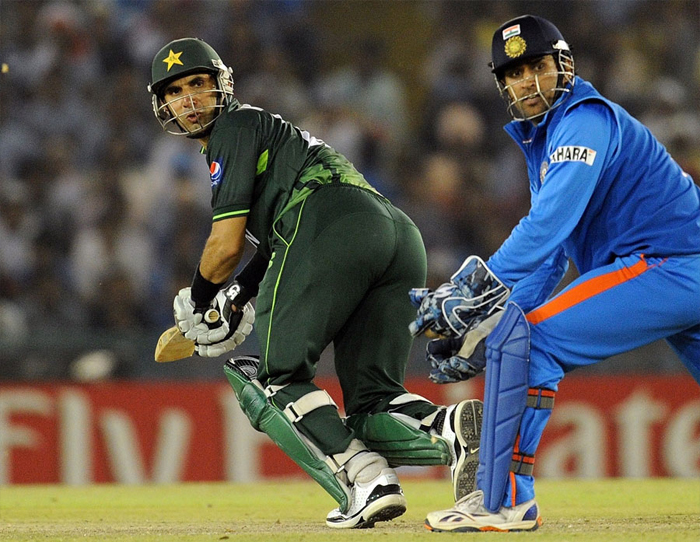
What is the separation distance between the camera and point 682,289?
11.7 ft

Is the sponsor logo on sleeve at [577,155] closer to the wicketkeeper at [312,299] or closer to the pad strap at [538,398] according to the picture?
the pad strap at [538,398]

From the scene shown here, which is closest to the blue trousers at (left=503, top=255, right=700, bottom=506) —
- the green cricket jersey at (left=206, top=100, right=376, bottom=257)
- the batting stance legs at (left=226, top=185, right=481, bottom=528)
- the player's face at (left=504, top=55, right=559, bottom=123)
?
the batting stance legs at (left=226, top=185, right=481, bottom=528)

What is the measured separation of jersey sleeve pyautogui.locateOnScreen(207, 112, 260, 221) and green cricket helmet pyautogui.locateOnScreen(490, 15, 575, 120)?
99 centimetres

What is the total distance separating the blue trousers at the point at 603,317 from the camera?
3549mm

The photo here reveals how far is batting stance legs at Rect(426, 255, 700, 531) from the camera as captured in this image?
3.55m

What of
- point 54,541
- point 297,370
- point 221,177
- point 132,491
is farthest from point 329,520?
point 132,491

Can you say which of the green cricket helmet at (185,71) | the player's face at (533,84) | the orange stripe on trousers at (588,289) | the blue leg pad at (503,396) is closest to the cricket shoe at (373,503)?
the blue leg pad at (503,396)

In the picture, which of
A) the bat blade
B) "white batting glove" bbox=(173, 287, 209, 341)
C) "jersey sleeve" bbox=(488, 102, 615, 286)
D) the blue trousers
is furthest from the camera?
the bat blade

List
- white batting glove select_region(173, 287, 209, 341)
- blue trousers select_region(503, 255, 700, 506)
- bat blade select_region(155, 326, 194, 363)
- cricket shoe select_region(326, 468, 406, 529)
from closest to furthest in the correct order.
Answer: blue trousers select_region(503, 255, 700, 506) < cricket shoe select_region(326, 468, 406, 529) < white batting glove select_region(173, 287, 209, 341) < bat blade select_region(155, 326, 194, 363)

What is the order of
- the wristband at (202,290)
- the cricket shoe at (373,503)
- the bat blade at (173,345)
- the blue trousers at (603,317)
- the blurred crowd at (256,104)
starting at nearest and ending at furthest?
1. the blue trousers at (603,317)
2. the cricket shoe at (373,503)
3. the wristband at (202,290)
4. the bat blade at (173,345)
5. the blurred crowd at (256,104)

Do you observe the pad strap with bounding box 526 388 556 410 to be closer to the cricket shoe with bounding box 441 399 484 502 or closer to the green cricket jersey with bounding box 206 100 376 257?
the cricket shoe with bounding box 441 399 484 502

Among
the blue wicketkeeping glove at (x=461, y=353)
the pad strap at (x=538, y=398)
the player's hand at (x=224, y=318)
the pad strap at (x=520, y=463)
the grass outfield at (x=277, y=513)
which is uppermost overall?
the player's hand at (x=224, y=318)

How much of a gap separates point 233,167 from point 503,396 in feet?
4.43

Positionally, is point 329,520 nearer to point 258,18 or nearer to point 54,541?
point 54,541
